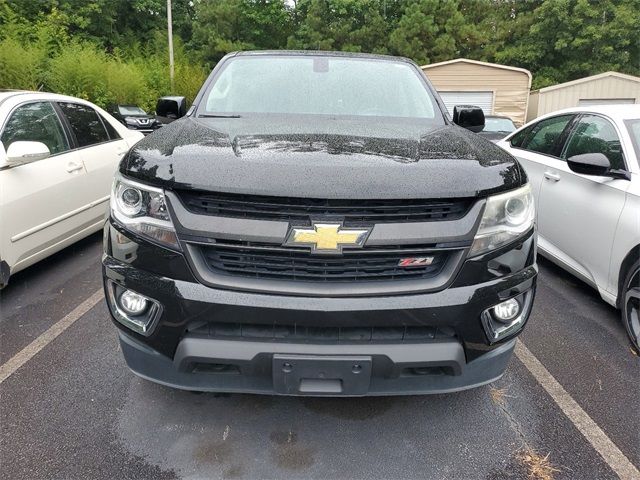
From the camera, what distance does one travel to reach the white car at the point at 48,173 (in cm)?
369

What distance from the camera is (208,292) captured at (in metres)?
1.91

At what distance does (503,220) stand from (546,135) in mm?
3134

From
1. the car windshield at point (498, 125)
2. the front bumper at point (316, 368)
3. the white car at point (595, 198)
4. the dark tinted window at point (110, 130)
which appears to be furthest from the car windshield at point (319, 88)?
the car windshield at point (498, 125)

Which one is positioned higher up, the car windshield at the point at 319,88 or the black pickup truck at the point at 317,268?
the car windshield at the point at 319,88

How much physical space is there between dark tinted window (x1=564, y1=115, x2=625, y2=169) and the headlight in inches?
75.5

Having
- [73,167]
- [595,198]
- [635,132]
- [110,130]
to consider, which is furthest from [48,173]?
[635,132]

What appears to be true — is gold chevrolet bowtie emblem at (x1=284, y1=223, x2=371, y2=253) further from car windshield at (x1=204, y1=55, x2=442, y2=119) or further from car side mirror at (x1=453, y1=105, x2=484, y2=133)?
car side mirror at (x1=453, y1=105, x2=484, y2=133)

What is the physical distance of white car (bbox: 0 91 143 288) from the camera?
3688 millimetres

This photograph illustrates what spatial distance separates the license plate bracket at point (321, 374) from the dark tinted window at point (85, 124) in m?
3.80

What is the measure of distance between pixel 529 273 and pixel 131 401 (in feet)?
6.78

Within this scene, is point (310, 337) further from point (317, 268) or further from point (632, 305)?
point (632, 305)

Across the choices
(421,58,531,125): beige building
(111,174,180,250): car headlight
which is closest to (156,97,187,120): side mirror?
(111,174,180,250): car headlight

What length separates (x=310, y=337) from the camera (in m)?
1.96

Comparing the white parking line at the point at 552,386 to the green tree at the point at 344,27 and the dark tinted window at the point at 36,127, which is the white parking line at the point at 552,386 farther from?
the green tree at the point at 344,27
